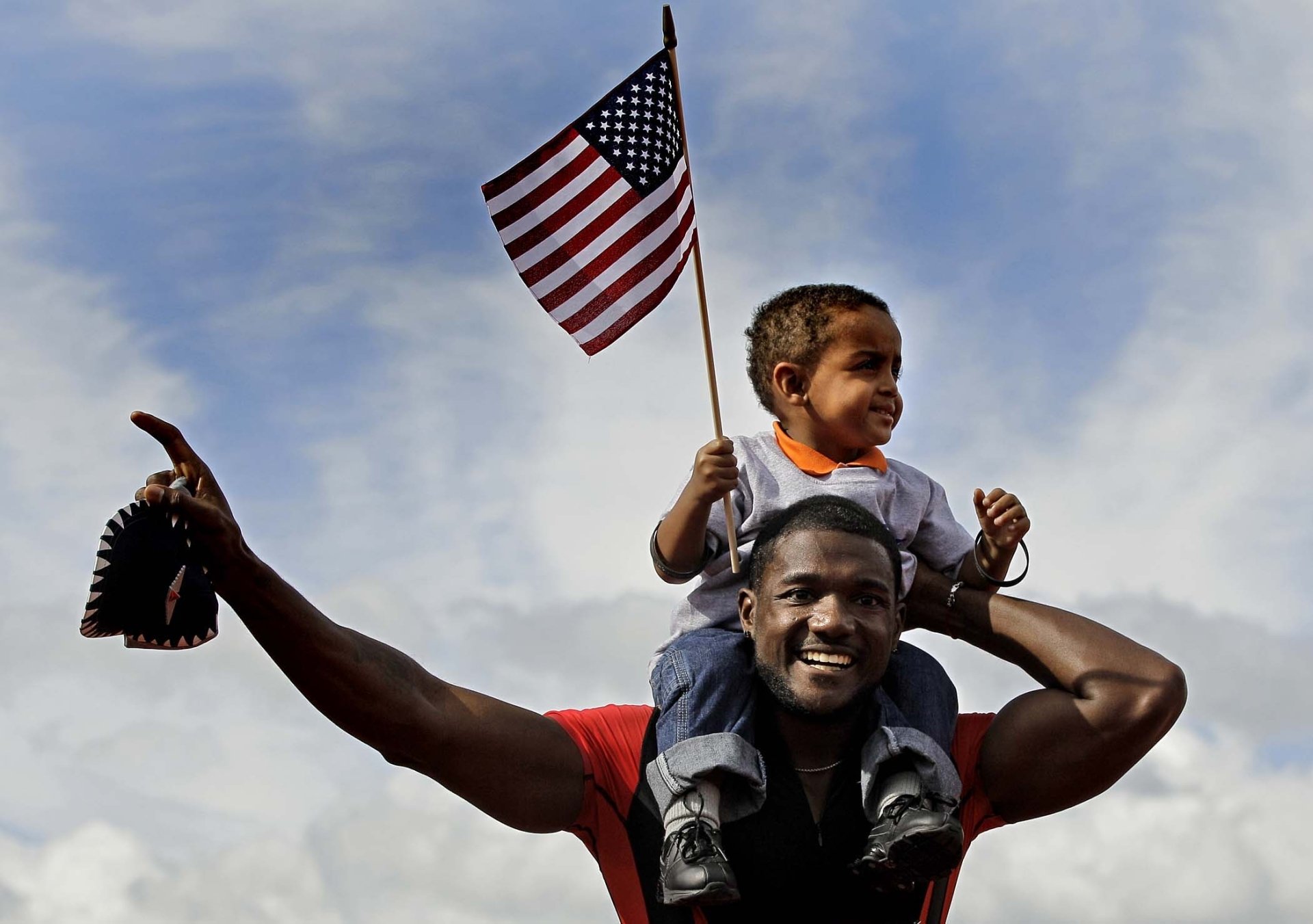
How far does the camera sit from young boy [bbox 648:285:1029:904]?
19.0 feet

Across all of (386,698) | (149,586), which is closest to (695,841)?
(386,698)

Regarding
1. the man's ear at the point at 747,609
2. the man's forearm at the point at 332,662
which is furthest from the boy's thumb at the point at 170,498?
the man's ear at the point at 747,609

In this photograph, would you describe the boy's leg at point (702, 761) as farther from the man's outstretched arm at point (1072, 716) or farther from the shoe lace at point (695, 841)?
the man's outstretched arm at point (1072, 716)

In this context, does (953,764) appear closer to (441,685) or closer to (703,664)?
(703,664)

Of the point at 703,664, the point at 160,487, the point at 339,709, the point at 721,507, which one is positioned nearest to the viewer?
the point at 160,487

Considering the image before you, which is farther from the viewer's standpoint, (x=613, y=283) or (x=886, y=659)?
(x=613, y=283)

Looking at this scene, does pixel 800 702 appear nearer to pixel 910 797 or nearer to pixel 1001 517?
pixel 910 797

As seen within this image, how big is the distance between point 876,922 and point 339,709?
2.07 m

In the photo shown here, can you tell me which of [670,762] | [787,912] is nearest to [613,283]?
[670,762]

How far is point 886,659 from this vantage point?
6.12 meters

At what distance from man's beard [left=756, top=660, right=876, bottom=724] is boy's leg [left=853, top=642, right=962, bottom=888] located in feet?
0.34

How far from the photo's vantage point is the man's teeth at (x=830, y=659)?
6.05 m

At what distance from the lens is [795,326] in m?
7.23

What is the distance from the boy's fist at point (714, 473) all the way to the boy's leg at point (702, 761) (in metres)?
0.56
